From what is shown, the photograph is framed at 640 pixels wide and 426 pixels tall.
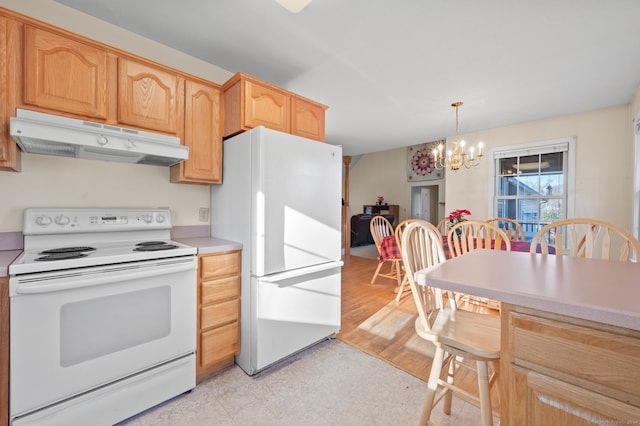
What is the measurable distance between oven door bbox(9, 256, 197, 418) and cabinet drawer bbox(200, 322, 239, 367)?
0.11m

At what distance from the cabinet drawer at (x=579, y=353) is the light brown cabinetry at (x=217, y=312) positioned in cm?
155

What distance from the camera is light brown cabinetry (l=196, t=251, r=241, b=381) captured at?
1.69m

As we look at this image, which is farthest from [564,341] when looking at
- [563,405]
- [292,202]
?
[292,202]

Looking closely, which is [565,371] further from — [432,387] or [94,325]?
[94,325]

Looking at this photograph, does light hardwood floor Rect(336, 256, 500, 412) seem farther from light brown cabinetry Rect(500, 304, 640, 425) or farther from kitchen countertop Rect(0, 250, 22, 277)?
kitchen countertop Rect(0, 250, 22, 277)

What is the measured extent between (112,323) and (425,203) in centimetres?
791

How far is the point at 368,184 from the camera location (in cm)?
876

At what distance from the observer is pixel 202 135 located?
1.96 metres

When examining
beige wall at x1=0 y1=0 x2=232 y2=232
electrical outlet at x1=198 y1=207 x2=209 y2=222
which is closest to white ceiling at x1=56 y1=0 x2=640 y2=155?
beige wall at x1=0 y1=0 x2=232 y2=232

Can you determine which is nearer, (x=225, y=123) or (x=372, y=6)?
(x=372, y=6)

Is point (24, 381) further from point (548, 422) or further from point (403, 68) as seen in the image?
point (403, 68)

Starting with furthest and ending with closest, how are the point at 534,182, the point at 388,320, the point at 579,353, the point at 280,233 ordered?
the point at 534,182 < the point at 388,320 < the point at 280,233 < the point at 579,353

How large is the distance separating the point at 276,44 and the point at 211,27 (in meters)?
0.45

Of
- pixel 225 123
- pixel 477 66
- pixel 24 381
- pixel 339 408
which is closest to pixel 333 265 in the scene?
pixel 339 408
